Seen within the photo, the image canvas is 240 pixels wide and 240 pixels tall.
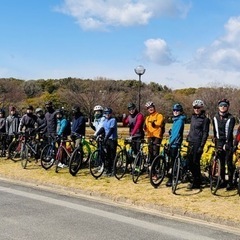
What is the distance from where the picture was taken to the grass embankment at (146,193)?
7.55 metres

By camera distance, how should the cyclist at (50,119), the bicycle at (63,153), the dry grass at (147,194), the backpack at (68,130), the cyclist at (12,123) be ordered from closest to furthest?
the dry grass at (147,194), the bicycle at (63,153), the backpack at (68,130), the cyclist at (50,119), the cyclist at (12,123)

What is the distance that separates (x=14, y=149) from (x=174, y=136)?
6.82 metres

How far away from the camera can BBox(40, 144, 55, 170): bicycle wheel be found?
1244cm

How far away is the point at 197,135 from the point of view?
921 cm

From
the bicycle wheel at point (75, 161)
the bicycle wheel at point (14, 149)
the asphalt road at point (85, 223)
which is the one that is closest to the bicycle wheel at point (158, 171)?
the asphalt road at point (85, 223)

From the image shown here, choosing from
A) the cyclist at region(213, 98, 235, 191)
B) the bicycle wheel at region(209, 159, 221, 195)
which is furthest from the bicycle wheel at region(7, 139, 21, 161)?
the cyclist at region(213, 98, 235, 191)

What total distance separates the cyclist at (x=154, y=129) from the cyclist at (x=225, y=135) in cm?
165

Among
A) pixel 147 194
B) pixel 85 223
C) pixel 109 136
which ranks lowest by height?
pixel 85 223


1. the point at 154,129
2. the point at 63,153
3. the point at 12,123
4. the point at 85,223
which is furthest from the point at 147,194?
the point at 12,123

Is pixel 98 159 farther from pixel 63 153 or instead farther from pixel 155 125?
pixel 155 125

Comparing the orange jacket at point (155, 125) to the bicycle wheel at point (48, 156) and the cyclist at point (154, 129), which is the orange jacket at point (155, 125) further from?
the bicycle wheel at point (48, 156)

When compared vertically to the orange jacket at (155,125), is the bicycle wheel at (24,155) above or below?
below

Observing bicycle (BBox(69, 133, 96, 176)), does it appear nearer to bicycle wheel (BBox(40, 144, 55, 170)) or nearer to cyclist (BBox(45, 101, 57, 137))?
bicycle wheel (BBox(40, 144, 55, 170))

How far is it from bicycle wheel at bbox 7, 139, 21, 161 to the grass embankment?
1840 millimetres
